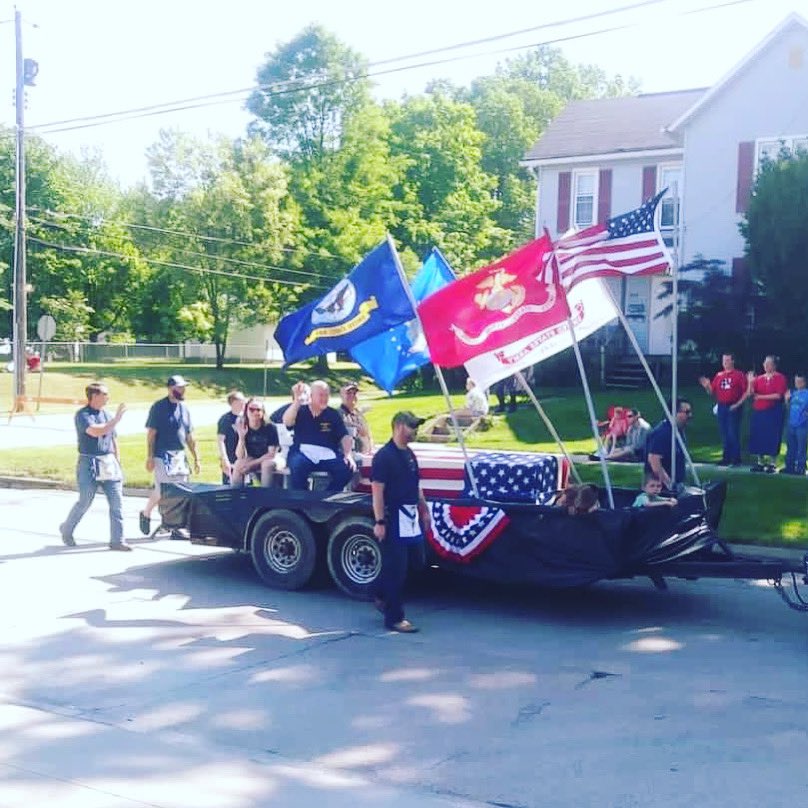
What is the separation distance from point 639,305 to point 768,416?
17999mm

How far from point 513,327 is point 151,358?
5689 centimetres

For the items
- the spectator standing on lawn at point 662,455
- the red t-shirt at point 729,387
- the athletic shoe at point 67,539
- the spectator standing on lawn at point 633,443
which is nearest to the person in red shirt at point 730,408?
the red t-shirt at point 729,387

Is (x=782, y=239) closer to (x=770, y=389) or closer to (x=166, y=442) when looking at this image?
(x=770, y=389)

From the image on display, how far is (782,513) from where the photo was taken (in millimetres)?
14242

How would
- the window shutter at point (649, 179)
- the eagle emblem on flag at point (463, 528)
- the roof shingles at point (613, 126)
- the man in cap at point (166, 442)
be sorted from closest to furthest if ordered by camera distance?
the eagle emblem on flag at point (463, 528) < the man in cap at point (166, 442) < the window shutter at point (649, 179) < the roof shingles at point (613, 126)

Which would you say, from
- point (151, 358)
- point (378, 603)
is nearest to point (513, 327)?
point (378, 603)

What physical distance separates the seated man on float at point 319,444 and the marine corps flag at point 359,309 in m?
0.45

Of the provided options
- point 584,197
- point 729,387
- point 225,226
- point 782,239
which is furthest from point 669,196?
point 225,226

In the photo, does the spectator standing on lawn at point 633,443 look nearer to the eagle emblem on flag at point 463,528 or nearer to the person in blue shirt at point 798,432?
the person in blue shirt at point 798,432

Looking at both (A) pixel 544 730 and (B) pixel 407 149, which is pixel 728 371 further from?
(B) pixel 407 149

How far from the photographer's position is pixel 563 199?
3653 cm

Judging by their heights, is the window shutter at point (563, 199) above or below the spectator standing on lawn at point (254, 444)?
above

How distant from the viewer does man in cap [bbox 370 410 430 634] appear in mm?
8984

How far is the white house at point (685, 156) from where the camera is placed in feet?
98.5
